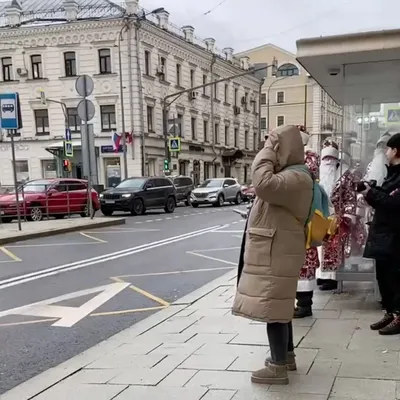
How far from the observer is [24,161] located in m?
34.1

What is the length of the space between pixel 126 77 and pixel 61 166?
7001mm

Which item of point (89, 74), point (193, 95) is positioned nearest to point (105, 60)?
point (89, 74)

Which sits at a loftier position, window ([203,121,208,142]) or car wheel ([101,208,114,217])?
window ([203,121,208,142])

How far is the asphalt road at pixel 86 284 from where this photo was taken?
4938 millimetres

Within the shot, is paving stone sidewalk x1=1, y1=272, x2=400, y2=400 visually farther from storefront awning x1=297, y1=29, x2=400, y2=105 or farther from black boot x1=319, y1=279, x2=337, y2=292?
storefront awning x1=297, y1=29, x2=400, y2=105

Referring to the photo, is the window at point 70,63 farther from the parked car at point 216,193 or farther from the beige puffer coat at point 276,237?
the beige puffer coat at point 276,237

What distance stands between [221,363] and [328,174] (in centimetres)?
280

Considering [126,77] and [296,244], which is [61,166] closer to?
[126,77]

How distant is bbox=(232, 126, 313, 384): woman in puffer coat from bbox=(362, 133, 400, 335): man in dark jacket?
122cm

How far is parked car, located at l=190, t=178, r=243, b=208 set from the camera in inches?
1043

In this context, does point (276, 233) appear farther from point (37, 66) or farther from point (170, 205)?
point (37, 66)

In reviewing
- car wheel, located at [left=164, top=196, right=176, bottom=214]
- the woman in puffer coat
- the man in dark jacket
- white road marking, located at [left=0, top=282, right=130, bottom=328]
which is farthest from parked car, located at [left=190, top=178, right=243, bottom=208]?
the woman in puffer coat

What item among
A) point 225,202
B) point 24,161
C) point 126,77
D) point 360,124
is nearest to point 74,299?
point 360,124

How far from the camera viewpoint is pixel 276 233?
3.33 metres
